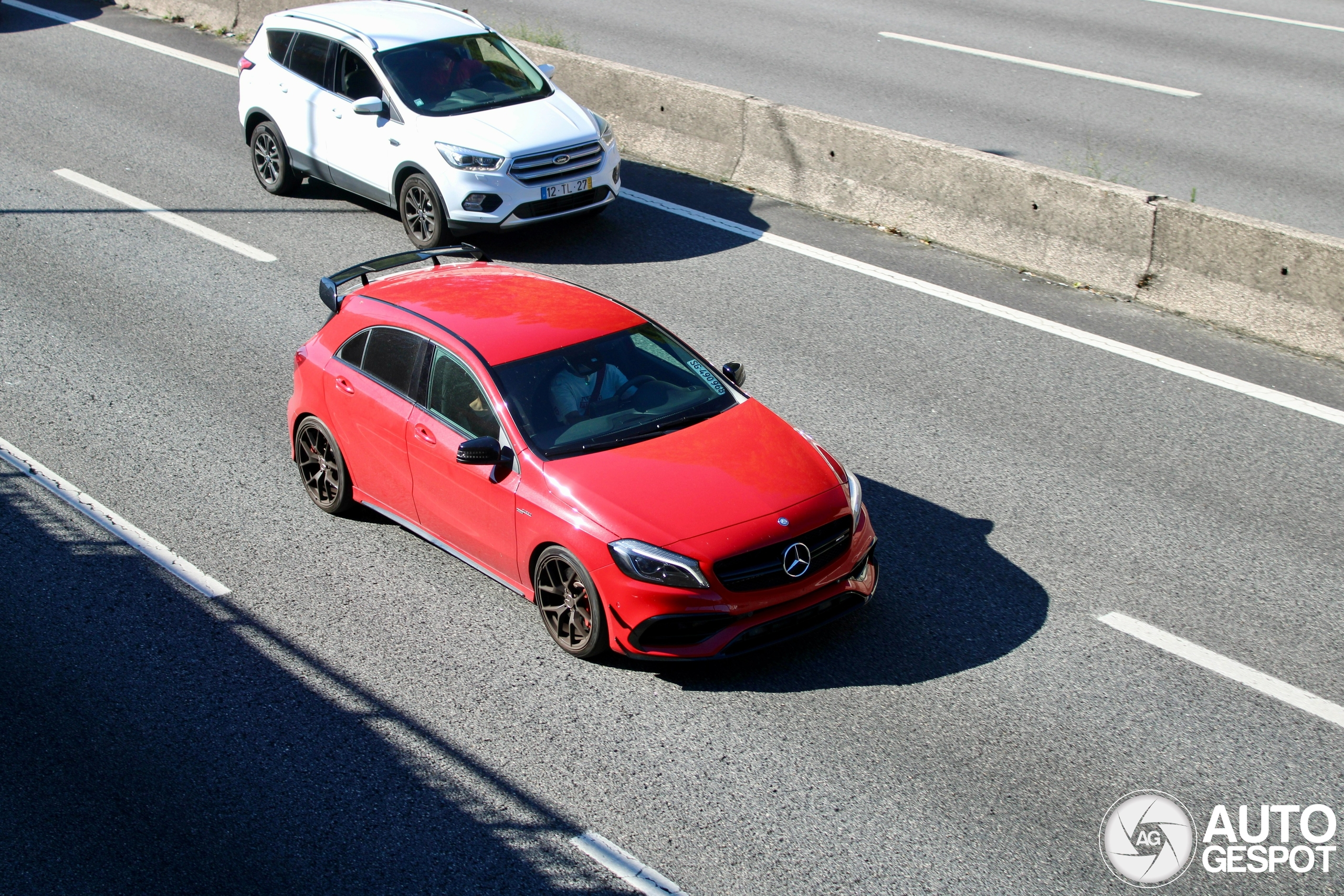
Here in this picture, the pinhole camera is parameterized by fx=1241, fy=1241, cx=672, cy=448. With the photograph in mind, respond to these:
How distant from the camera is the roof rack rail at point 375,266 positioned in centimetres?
813

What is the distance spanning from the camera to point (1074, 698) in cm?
602

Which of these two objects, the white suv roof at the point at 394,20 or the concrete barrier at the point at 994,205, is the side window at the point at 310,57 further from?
the concrete barrier at the point at 994,205

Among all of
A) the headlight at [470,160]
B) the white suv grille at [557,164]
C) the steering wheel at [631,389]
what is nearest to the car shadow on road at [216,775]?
the steering wheel at [631,389]

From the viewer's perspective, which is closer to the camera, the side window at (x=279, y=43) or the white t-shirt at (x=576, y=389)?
the white t-shirt at (x=576, y=389)

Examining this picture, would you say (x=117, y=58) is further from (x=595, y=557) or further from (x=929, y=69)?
(x=595, y=557)

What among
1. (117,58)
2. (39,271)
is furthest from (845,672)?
(117,58)

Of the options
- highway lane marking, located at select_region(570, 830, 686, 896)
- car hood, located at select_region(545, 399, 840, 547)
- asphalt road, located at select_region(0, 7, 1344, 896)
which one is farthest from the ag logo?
car hood, located at select_region(545, 399, 840, 547)

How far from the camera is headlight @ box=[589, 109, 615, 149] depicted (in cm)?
1203

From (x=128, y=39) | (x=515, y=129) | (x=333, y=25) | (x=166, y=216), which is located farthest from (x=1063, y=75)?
(x=128, y=39)

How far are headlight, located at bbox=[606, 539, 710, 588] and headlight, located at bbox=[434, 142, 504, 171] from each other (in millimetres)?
6532

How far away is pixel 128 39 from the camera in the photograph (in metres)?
19.3

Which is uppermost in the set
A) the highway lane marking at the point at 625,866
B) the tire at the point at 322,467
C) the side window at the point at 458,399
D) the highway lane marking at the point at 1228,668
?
the side window at the point at 458,399

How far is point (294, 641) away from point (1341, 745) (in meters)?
5.16

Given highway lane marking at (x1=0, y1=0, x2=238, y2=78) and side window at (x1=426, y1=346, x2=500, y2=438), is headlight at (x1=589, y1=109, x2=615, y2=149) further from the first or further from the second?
highway lane marking at (x1=0, y1=0, x2=238, y2=78)
